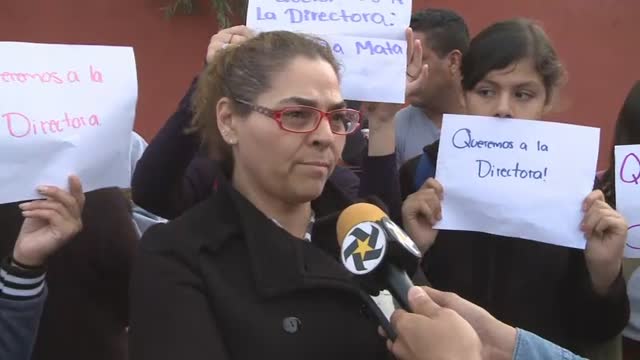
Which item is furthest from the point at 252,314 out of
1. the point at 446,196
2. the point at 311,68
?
the point at 446,196

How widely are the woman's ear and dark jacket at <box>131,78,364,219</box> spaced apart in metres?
0.41

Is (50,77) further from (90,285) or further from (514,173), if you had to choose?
(514,173)

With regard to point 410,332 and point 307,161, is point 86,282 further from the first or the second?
point 410,332

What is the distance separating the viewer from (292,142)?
1789mm

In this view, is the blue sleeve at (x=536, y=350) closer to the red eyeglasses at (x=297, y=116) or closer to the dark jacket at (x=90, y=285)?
the red eyeglasses at (x=297, y=116)

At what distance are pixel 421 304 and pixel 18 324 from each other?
40.2 inches

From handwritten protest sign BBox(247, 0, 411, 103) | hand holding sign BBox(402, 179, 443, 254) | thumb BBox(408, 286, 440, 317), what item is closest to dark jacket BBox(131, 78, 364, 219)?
hand holding sign BBox(402, 179, 443, 254)

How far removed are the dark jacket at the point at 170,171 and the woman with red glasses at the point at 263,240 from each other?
1.10 feet

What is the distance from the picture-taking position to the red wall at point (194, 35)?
6.07 metres

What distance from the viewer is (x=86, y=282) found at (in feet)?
6.73

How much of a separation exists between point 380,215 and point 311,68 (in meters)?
0.49

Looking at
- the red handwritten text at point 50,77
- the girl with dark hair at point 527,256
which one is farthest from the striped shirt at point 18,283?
the girl with dark hair at point 527,256

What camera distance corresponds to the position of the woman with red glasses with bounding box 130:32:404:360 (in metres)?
1.62

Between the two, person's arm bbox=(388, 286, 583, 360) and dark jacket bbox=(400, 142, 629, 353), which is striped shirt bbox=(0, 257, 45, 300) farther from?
dark jacket bbox=(400, 142, 629, 353)
